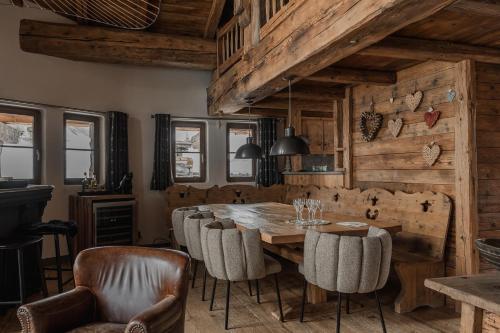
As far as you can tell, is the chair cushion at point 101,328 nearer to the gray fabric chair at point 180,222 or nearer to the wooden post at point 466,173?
the gray fabric chair at point 180,222

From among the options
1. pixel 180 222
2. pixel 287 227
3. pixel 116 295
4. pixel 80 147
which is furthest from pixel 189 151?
pixel 116 295

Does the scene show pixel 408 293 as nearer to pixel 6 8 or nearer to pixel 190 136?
pixel 190 136

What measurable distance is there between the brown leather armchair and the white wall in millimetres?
3503

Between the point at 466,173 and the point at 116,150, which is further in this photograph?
the point at 116,150

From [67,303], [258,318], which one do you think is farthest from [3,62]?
[258,318]

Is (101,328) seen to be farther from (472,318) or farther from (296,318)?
(472,318)

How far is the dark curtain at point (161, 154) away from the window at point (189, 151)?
1.09 ft

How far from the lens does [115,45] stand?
5.60 meters

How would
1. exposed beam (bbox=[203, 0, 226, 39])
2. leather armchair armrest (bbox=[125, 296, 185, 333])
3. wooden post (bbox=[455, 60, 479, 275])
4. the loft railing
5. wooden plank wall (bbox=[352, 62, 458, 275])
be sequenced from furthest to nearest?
exposed beam (bbox=[203, 0, 226, 39]) → the loft railing → wooden plank wall (bbox=[352, 62, 458, 275]) → wooden post (bbox=[455, 60, 479, 275]) → leather armchair armrest (bbox=[125, 296, 185, 333])

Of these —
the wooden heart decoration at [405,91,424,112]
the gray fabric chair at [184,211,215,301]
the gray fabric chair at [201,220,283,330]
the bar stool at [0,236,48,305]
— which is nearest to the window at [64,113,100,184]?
the bar stool at [0,236,48,305]

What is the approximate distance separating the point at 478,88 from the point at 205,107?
170 inches

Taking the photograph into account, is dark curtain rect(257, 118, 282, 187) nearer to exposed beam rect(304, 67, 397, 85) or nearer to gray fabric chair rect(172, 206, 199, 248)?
exposed beam rect(304, 67, 397, 85)

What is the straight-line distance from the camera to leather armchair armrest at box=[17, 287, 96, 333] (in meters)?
1.93

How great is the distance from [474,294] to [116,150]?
5244mm
